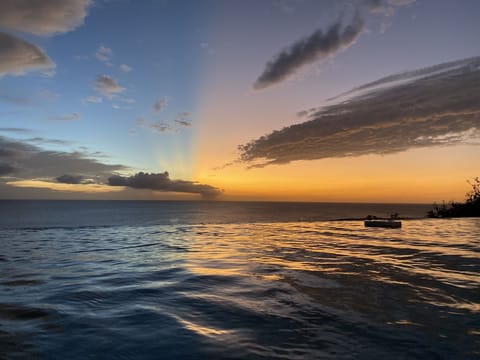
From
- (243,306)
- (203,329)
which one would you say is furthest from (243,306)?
(203,329)

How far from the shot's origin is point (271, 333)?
8.31 meters

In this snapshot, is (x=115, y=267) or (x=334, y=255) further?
(x=334, y=255)

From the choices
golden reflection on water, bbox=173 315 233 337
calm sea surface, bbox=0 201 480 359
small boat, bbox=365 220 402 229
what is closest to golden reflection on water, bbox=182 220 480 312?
calm sea surface, bbox=0 201 480 359

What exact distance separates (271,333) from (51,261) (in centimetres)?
1681

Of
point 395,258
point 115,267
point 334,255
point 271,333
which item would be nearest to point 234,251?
point 334,255

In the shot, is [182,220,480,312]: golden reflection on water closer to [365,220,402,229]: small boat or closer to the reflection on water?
the reflection on water

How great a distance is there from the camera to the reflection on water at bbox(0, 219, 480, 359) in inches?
297

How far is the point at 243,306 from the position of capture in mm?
10570

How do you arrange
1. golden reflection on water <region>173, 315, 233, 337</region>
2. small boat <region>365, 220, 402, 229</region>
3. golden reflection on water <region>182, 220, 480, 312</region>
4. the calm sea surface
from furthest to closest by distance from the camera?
small boat <region>365, 220, 402, 229</region> < golden reflection on water <region>182, 220, 480, 312</region> < golden reflection on water <region>173, 315, 233, 337</region> < the calm sea surface

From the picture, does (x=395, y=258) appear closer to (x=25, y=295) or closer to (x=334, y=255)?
(x=334, y=255)

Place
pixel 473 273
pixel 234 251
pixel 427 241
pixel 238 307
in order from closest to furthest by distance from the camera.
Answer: pixel 238 307, pixel 473 273, pixel 234 251, pixel 427 241

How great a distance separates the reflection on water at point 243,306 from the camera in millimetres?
7539

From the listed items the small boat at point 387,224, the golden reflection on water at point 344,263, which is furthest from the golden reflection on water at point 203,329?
the small boat at point 387,224

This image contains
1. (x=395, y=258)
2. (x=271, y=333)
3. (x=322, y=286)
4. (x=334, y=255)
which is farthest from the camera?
(x=334, y=255)
